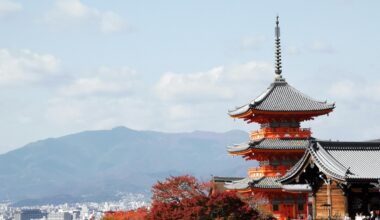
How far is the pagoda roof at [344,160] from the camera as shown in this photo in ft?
127

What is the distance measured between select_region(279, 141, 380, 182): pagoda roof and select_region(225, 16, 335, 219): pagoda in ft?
60.7

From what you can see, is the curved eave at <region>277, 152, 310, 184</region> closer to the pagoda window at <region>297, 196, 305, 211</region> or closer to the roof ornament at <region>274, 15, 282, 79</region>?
the pagoda window at <region>297, 196, 305, 211</region>

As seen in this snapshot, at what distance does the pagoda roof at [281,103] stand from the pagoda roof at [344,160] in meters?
22.1

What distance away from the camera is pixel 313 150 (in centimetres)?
4025

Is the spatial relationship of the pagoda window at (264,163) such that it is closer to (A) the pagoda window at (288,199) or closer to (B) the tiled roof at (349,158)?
(A) the pagoda window at (288,199)

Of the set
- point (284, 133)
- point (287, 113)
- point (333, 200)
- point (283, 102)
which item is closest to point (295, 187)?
point (284, 133)

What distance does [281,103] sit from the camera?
65.2m

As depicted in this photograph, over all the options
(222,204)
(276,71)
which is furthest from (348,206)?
(276,71)

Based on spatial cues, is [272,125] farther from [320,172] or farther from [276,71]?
[320,172]

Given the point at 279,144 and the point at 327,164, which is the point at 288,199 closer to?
the point at 279,144

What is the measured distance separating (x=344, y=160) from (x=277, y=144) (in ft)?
74.0

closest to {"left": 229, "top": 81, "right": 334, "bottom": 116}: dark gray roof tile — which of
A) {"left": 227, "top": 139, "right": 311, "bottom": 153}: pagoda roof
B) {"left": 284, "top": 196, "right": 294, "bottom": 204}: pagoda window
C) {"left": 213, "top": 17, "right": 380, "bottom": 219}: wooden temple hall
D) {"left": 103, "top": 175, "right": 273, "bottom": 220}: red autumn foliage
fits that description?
{"left": 213, "top": 17, "right": 380, "bottom": 219}: wooden temple hall

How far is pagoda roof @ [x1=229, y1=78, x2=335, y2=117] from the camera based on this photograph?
6406 cm

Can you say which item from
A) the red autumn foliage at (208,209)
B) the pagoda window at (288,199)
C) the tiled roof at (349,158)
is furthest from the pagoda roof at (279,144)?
the tiled roof at (349,158)
